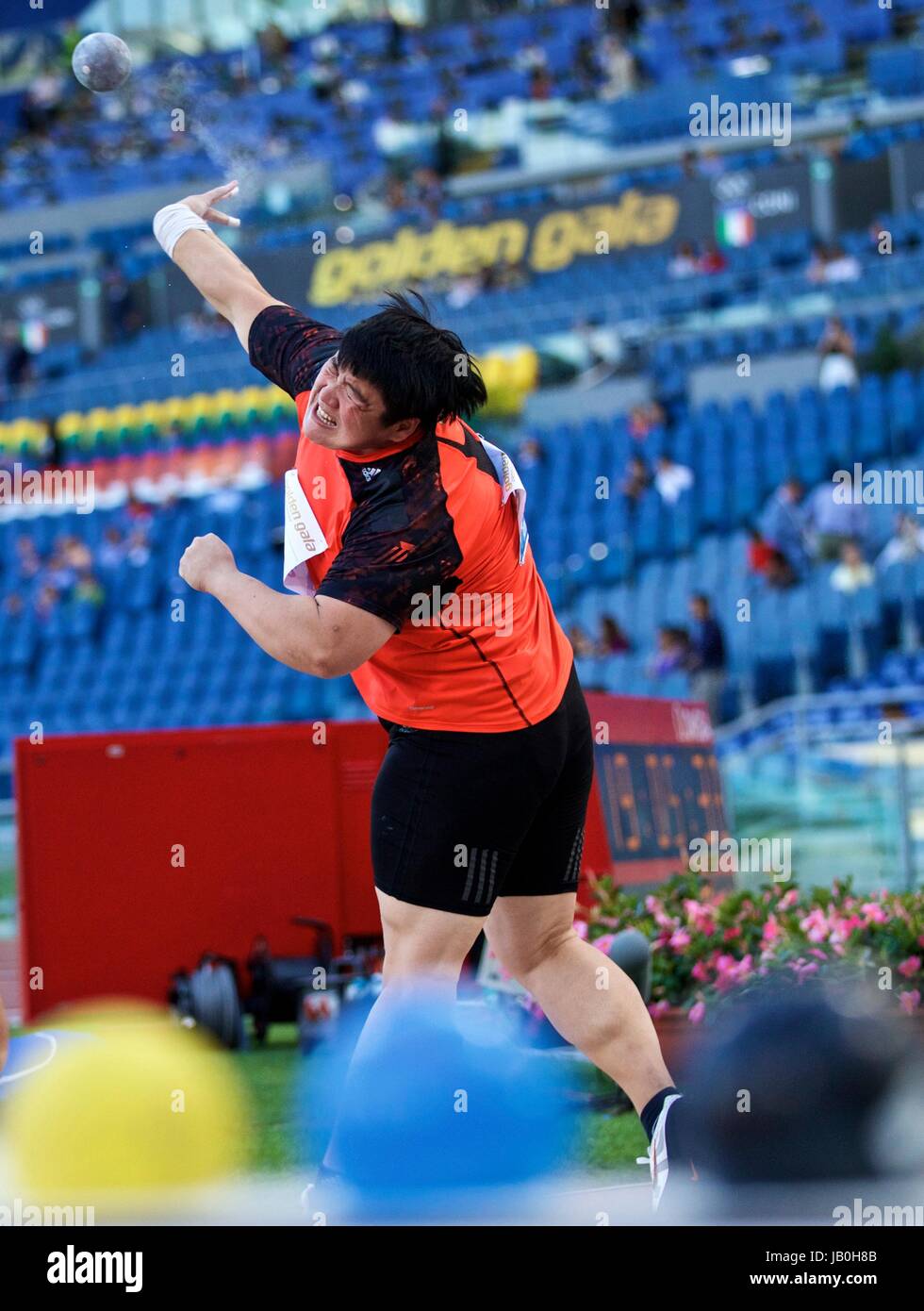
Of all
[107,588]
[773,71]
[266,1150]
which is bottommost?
[266,1150]

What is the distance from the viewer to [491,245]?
68.9ft

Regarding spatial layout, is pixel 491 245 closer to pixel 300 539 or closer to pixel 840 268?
pixel 840 268

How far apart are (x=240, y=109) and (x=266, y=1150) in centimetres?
2701

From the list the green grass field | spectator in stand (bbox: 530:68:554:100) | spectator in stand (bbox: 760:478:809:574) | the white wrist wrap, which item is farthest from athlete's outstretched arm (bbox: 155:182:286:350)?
spectator in stand (bbox: 530:68:554:100)

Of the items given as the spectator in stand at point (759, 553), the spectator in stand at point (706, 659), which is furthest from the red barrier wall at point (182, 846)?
the spectator in stand at point (759, 553)

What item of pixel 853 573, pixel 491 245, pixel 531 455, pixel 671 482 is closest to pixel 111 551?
pixel 531 455

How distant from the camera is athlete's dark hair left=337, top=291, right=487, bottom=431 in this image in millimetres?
3135

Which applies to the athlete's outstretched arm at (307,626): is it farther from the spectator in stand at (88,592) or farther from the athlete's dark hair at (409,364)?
the spectator in stand at (88,592)

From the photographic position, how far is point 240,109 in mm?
28875

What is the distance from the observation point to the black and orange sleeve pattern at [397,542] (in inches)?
121

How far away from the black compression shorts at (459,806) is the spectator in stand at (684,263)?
15.9 metres

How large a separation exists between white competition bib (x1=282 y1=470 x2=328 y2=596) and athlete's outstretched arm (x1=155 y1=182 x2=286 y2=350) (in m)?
0.49

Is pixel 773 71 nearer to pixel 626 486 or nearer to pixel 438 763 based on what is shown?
pixel 626 486
